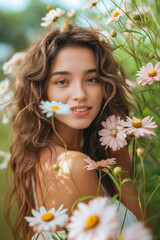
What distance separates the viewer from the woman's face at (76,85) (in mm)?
888

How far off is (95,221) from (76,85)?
21.3 inches

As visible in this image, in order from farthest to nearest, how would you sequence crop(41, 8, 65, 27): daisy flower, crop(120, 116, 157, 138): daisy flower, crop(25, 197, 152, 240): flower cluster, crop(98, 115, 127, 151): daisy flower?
crop(41, 8, 65, 27): daisy flower, crop(98, 115, 127, 151): daisy flower, crop(120, 116, 157, 138): daisy flower, crop(25, 197, 152, 240): flower cluster

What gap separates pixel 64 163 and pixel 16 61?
57 centimetres

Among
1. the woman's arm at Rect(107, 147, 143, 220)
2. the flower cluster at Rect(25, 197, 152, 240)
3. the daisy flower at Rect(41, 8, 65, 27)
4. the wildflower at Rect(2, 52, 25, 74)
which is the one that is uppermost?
the daisy flower at Rect(41, 8, 65, 27)

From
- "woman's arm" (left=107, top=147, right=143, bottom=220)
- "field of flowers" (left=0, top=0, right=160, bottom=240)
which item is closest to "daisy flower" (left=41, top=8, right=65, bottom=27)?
"field of flowers" (left=0, top=0, right=160, bottom=240)

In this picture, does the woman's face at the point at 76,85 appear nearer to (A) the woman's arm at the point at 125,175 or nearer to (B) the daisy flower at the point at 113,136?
(B) the daisy flower at the point at 113,136

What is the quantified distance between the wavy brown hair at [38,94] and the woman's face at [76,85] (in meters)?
0.03

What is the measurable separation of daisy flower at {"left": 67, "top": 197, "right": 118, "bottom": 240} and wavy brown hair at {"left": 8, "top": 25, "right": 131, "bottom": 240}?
20.8 inches

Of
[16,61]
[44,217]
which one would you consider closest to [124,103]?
[16,61]

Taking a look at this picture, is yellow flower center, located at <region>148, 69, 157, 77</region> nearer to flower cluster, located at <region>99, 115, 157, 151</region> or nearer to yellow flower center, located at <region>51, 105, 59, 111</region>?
flower cluster, located at <region>99, 115, 157, 151</region>

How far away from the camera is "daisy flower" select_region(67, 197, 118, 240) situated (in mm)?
377

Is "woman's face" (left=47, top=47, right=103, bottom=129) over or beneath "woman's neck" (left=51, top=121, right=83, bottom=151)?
over

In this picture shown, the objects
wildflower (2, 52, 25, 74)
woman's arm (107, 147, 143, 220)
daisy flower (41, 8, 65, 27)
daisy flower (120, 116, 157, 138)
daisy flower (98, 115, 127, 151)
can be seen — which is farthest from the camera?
wildflower (2, 52, 25, 74)

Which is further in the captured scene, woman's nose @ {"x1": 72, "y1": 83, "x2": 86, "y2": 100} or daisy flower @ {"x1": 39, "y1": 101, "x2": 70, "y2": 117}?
woman's nose @ {"x1": 72, "y1": 83, "x2": 86, "y2": 100}
